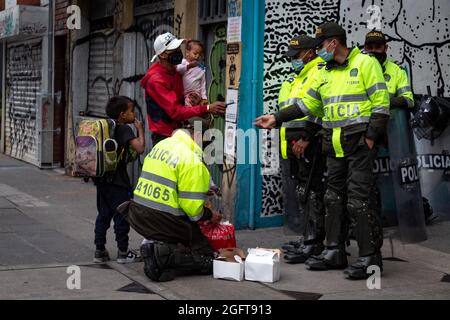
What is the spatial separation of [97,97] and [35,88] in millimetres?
2904

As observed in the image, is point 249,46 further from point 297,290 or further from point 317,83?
point 297,290

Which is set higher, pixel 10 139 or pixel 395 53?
pixel 395 53

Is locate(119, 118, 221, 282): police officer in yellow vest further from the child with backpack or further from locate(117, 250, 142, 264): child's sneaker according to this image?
locate(117, 250, 142, 264): child's sneaker

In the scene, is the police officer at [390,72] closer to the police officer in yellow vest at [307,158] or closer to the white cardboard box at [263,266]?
the police officer in yellow vest at [307,158]

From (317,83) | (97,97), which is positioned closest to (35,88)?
(97,97)

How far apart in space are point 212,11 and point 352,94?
11.8ft

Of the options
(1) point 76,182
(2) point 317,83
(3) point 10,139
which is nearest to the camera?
(2) point 317,83

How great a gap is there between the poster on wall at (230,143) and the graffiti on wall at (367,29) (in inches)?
13.9

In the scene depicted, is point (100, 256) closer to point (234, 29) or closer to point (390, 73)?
point (234, 29)

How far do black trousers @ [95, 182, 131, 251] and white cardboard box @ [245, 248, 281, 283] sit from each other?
129cm

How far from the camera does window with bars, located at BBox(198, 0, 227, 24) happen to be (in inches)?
Answer: 378

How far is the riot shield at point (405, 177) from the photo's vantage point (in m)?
7.84

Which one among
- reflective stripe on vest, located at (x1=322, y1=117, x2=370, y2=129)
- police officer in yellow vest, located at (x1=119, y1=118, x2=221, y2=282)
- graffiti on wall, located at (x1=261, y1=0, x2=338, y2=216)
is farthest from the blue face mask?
graffiti on wall, located at (x1=261, y1=0, x2=338, y2=216)

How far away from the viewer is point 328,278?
684 cm
